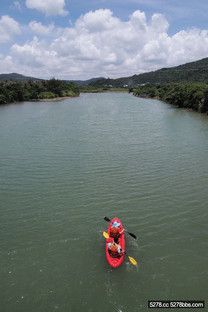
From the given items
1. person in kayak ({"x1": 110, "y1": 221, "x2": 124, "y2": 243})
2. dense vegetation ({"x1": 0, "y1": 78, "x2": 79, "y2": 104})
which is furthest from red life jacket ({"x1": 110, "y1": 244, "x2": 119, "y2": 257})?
dense vegetation ({"x1": 0, "y1": 78, "x2": 79, "y2": 104})

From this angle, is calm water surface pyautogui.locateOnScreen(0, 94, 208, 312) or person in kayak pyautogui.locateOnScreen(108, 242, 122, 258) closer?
calm water surface pyautogui.locateOnScreen(0, 94, 208, 312)

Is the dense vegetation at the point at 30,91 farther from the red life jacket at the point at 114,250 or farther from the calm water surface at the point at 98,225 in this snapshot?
the red life jacket at the point at 114,250

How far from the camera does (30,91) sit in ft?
307

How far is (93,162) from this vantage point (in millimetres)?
21625

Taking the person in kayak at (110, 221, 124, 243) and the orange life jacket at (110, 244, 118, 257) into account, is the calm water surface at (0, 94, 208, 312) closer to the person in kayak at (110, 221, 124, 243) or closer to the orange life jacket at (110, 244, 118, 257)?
the orange life jacket at (110, 244, 118, 257)

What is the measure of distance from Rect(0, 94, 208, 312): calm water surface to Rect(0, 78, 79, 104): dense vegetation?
62131 millimetres

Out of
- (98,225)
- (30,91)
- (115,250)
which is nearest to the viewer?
(115,250)

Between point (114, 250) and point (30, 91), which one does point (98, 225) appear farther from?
point (30, 91)

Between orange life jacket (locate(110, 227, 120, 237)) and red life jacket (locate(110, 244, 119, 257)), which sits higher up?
orange life jacket (locate(110, 227, 120, 237))

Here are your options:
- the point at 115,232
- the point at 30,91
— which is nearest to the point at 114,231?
the point at 115,232

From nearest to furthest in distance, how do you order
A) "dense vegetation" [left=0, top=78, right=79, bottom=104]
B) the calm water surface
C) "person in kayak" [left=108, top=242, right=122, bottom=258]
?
the calm water surface → "person in kayak" [left=108, top=242, right=122, bottom=258] → "dense vegetation" [left=0, top=78, right=79, bottom=104]

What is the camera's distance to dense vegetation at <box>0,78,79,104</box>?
8062cm

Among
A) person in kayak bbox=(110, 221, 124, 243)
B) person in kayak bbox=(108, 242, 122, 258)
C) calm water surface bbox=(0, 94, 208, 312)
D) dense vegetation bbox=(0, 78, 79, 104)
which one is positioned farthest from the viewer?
dense vegetation bbox=(0, 78, 79, 104)

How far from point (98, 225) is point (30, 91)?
297ft
